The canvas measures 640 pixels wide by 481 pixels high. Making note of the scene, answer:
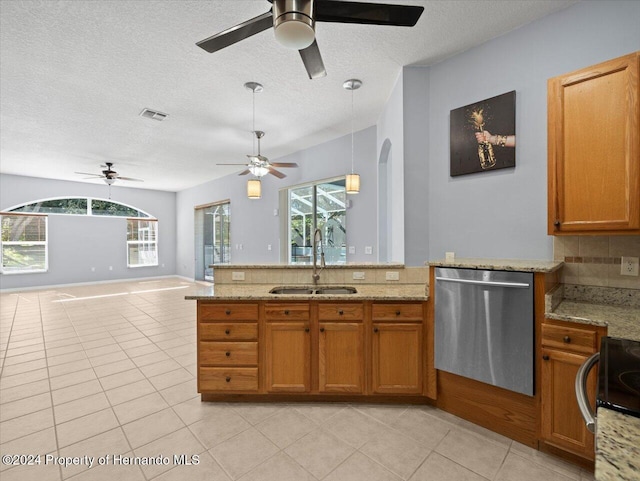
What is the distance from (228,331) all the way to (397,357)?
134 centimetres

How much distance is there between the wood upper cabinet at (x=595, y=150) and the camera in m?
1.71

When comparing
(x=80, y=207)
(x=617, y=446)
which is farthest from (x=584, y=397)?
(x=80, y=207)

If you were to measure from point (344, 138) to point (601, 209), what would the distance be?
3628 mm

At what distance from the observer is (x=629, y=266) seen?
1.94 meters

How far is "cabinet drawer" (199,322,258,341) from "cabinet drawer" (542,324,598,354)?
6.44ft

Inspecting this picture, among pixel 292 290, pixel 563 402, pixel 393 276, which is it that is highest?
pixel 393 276

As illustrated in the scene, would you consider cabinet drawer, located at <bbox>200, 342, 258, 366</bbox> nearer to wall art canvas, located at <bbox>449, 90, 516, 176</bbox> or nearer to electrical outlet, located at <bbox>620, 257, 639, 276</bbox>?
wall art canvas, located at <bbox>449, 90, 516, 176</bbox>

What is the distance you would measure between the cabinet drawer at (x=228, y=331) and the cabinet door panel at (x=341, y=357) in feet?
1.83

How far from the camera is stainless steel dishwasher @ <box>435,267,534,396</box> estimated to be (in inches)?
74.1

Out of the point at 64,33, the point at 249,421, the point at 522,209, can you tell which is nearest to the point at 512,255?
the point at 522,209

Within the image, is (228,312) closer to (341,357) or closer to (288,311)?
(288,311)

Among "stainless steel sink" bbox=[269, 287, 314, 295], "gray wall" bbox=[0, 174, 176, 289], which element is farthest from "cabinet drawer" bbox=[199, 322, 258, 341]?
"gray wall" bbox=[0, 174, 176, 289]

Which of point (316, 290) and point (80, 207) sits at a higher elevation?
point (80, 207)

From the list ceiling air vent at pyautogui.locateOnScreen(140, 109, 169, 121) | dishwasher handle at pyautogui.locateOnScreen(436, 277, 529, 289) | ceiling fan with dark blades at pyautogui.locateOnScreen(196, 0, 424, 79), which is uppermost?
ceiling air vent at pyautogui.locateOnScreen(140, 109, 169, 121)
